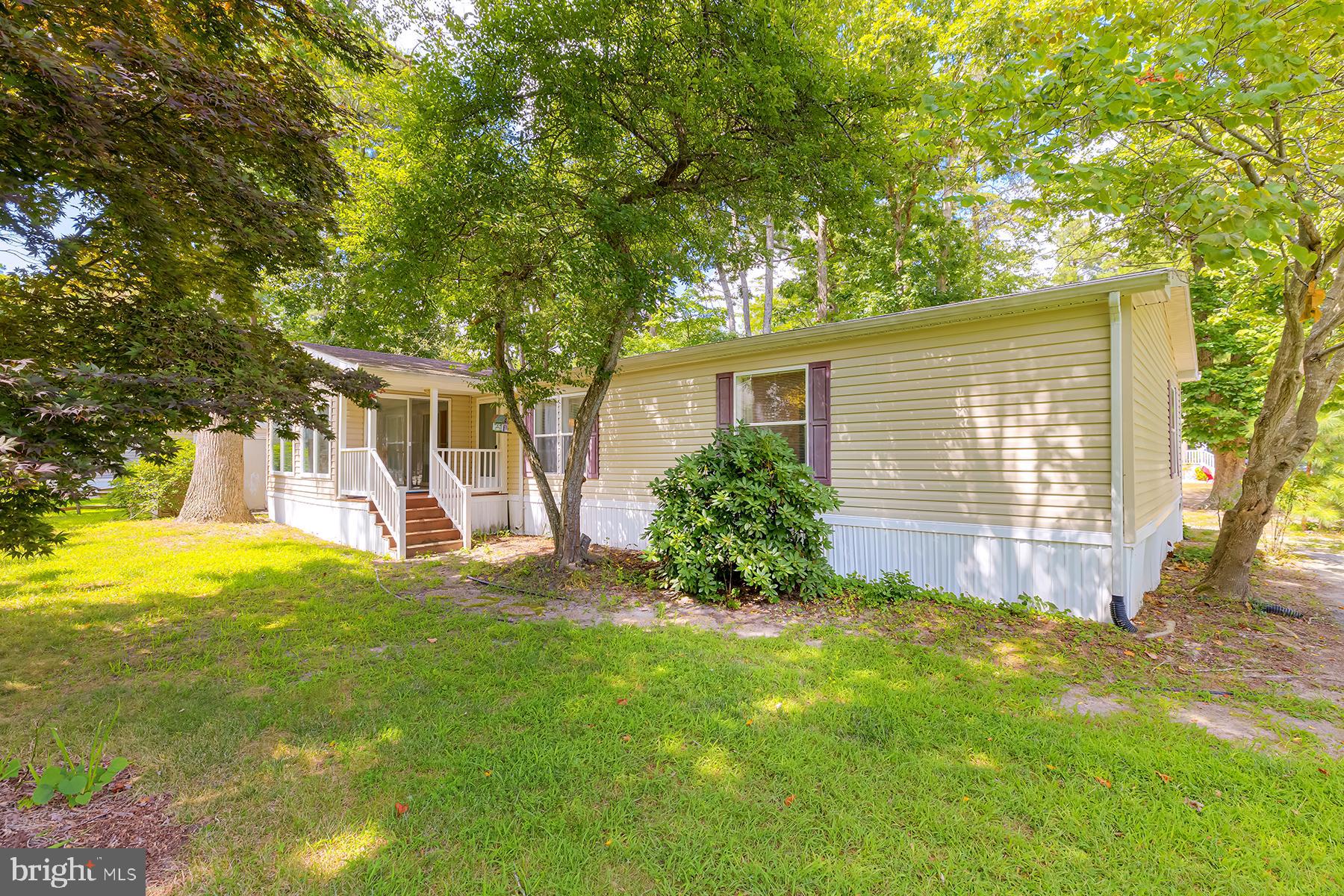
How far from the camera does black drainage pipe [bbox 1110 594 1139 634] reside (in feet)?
16.1

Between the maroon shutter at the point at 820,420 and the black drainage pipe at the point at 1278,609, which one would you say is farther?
the maroon shutter at the point at 820,420

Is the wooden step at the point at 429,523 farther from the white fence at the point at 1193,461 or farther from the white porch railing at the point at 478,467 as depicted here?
the white fence at the point at 1193,461

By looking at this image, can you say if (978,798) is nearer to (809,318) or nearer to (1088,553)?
(1088,553)

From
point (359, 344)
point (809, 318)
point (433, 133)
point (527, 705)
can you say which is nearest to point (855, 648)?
point (527, 705)

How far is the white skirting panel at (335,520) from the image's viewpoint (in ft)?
29.2

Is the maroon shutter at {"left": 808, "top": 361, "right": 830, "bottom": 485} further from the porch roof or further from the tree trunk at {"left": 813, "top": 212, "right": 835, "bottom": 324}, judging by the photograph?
the tree trunk at {"left": 813, "top": 212, "right": 835, "bottom": 324}

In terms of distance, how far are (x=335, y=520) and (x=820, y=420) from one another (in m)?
8.72

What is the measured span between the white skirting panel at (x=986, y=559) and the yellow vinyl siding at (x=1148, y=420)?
51cm

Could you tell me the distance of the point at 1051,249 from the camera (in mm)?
19938

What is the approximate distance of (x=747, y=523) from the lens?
579 cm

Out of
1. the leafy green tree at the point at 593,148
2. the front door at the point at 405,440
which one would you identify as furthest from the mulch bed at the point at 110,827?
the front door at the point at 405,440

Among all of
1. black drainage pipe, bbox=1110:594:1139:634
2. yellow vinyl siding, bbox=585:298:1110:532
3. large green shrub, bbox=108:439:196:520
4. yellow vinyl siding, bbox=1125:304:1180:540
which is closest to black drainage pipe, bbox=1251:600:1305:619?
yellow vinyl siding, bbox=1125:304:1180:540

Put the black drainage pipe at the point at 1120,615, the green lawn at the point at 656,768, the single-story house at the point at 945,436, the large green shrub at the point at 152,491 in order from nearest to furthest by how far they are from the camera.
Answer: the green lawn at the point at 656,768
the black drainage pipe at the point at 1120,615
the single-story house at the point at 945,436
the large green shrub at the point at 152,491

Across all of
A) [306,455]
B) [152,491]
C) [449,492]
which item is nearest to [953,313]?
[449,492]
